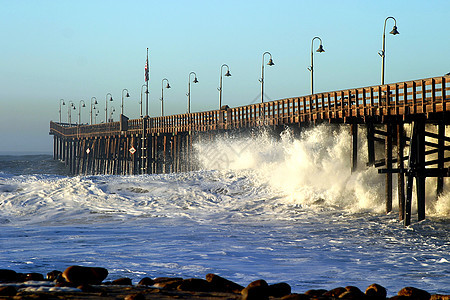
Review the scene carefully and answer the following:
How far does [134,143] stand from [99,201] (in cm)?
2422

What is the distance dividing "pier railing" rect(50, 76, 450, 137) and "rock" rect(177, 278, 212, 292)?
14027mm

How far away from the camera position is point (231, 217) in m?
26.0

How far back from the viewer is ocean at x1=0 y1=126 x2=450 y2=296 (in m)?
14.2

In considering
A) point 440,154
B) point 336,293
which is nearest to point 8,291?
point 336,293

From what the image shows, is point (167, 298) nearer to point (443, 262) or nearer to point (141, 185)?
point (443, 262)

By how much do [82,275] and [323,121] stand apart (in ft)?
69.2

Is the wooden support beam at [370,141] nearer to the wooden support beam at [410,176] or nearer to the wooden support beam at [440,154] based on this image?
the wooden support beam at [440,154]

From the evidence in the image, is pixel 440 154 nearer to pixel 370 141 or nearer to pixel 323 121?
pixel 370 141

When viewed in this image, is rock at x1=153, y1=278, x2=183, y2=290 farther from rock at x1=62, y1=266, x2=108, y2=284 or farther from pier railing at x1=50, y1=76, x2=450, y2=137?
pier railing at x1=50, y1=76, x2=450, y2=137

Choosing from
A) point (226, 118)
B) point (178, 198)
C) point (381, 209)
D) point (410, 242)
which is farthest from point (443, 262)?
point (226, 118)

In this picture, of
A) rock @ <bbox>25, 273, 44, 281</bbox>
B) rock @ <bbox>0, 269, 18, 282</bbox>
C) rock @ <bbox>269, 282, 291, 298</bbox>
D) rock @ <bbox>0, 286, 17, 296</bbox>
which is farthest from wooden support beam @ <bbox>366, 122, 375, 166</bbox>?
rock @ <bbox>0, 286, 17, 296</bbox>

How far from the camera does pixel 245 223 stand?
78.2 feet

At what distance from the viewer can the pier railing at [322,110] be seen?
22312mm

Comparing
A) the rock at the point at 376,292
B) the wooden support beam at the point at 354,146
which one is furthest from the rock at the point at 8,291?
the wooden support beam at the point at 354,146
